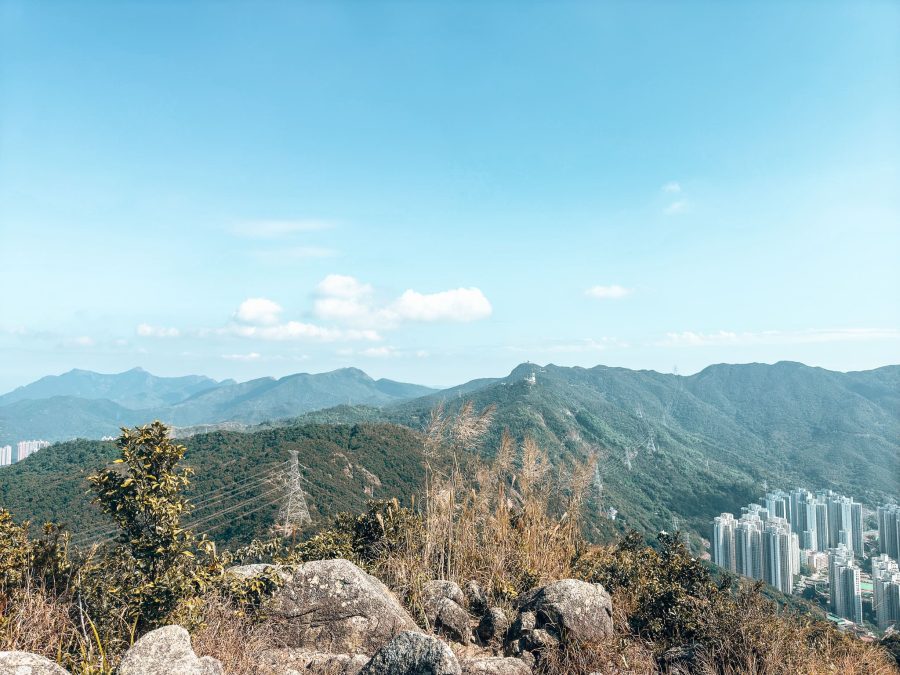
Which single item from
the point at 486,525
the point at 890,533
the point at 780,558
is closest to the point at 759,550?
the point at 780,558

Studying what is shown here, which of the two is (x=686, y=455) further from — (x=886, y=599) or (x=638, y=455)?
(x=886, y=599)

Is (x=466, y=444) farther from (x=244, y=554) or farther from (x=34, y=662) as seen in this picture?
(x=34, y=662)

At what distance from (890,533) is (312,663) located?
378ft

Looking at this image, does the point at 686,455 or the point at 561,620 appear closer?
the point at 561,620

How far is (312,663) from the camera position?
150 inches

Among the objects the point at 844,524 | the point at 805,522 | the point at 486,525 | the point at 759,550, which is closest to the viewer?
the point at 486,525

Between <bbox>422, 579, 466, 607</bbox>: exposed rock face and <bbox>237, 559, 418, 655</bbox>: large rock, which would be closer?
<bbox>237, 559, 418, 655</bbox>: large rock

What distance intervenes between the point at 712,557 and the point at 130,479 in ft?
306

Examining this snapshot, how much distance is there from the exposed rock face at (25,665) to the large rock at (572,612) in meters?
3.37

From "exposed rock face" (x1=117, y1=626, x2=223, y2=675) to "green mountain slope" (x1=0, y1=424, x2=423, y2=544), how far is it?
126 feet

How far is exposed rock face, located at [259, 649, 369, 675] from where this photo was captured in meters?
3.64

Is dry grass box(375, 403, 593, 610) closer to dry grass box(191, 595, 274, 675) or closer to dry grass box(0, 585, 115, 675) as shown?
dry grass box(191, 595, 274, 675)

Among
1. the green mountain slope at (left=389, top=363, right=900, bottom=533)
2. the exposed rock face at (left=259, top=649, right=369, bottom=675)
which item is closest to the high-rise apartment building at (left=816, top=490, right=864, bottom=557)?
the green mountain slope at (left=389, top=363, right=900, bottom=533)

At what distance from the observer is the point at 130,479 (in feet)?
11.6
